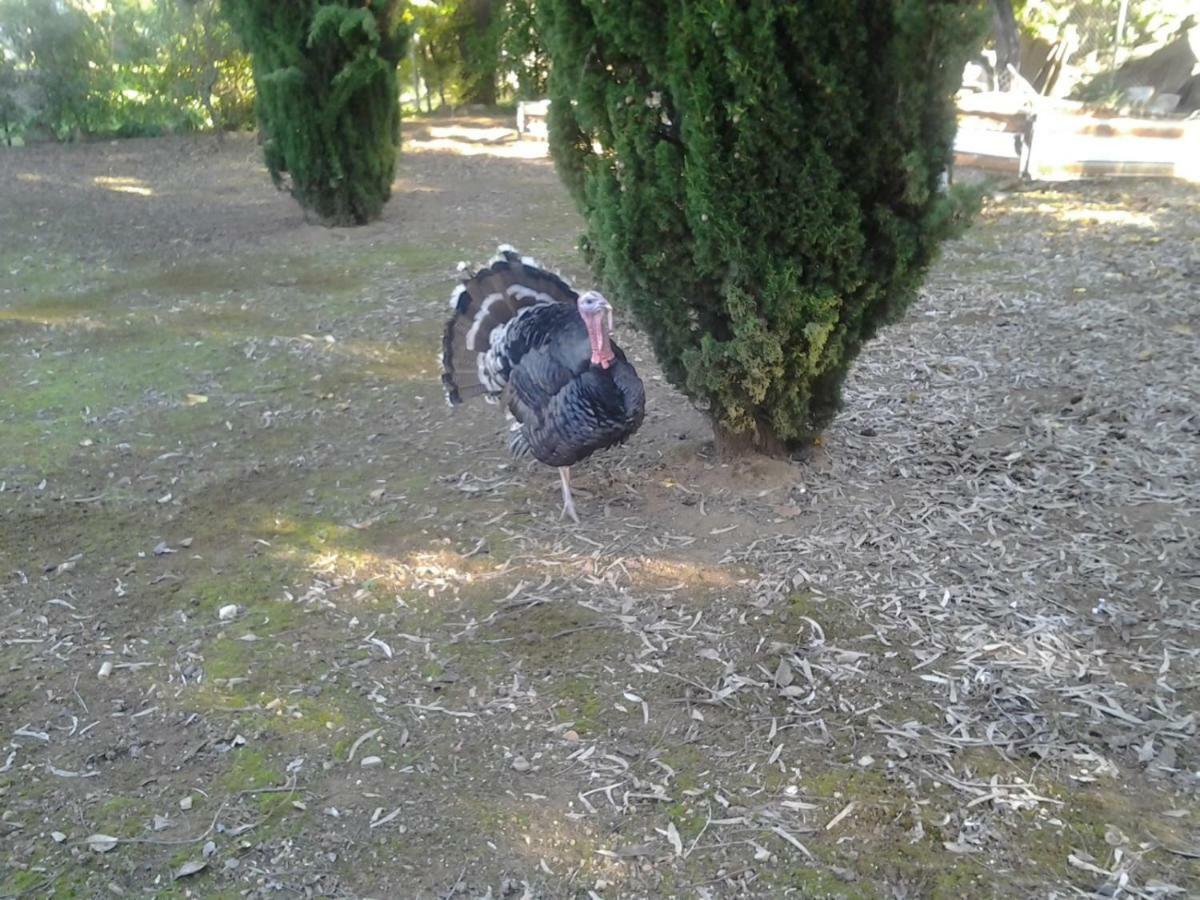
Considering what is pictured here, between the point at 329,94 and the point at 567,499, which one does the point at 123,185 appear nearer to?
the point at 329,94

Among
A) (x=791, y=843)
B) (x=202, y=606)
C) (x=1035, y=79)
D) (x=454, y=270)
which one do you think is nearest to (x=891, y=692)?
(x=791, y=843)

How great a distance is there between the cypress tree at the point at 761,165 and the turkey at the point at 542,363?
294 millimetres

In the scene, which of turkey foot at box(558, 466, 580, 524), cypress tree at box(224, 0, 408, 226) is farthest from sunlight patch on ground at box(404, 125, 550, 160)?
turkey foot at box(558, 466, 580, 524)

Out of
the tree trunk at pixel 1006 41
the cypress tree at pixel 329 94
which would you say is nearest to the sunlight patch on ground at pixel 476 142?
the cypress tree at pixel 329 94

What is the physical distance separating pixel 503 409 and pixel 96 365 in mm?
3062

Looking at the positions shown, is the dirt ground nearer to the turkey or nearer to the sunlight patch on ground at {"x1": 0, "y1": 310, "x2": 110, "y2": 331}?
the turkey

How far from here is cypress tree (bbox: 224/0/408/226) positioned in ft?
30.9

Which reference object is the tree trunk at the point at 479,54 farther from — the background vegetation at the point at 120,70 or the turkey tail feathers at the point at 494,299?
the turkey tail feathers at the point at 494,299

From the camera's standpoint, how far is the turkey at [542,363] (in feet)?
14.1

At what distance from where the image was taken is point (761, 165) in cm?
393

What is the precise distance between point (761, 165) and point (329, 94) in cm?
711

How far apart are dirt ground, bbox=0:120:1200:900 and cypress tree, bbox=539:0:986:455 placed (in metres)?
0.77

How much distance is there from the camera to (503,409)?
5.87 meters

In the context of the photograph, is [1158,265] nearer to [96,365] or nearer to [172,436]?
[172,436]
